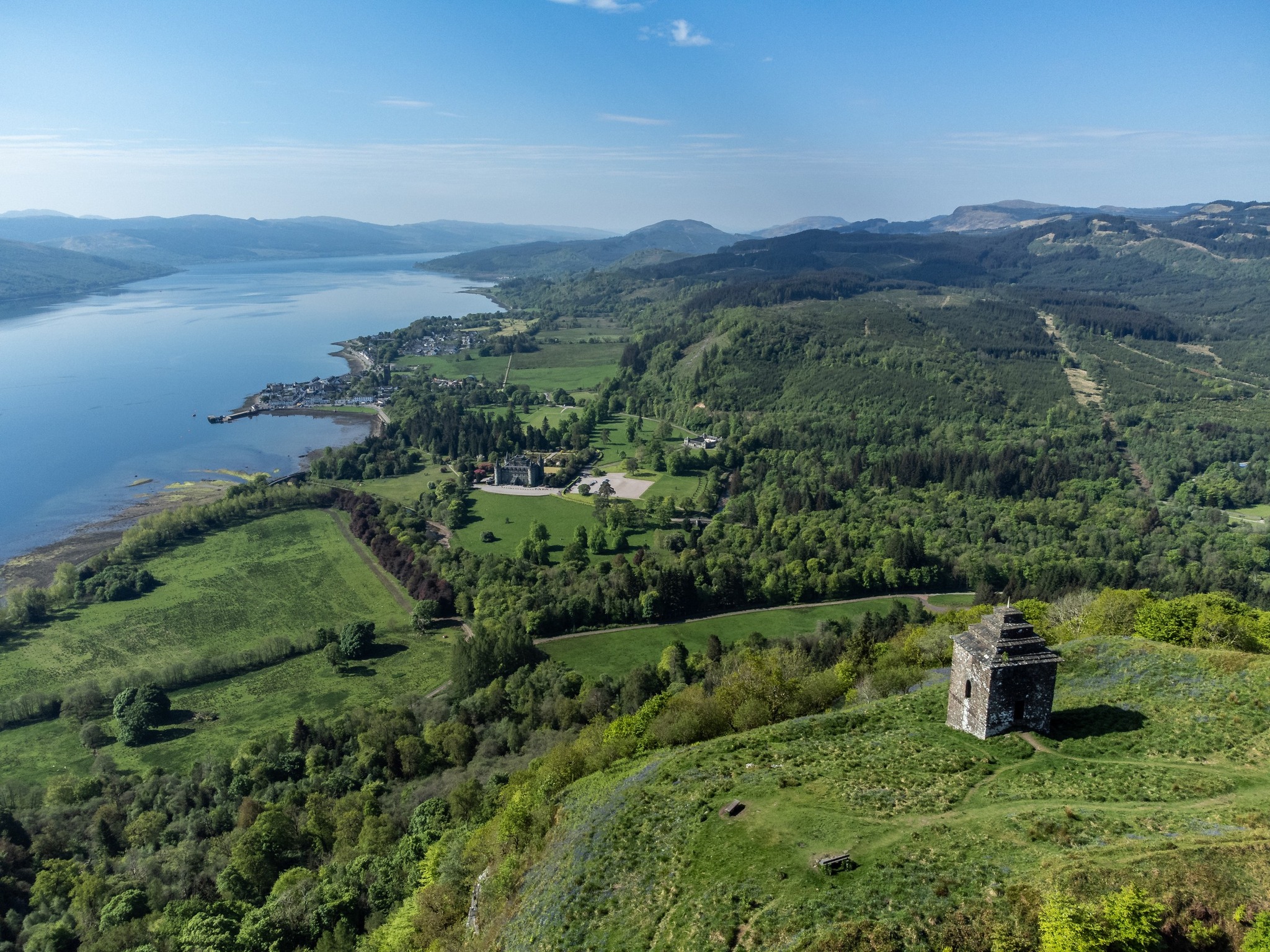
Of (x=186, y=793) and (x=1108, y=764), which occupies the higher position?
(x=1108, y=764)

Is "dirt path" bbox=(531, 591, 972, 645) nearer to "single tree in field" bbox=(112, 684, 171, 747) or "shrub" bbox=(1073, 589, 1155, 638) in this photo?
"shrub" bbox=(1073, 589, 1155, 638)

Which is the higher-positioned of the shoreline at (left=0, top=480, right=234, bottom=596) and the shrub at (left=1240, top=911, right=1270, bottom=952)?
the shrub at (left=1240, top=911, right=1270, bottom=952)

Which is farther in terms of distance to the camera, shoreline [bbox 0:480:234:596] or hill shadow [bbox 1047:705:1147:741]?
shoreline [bbox 0:480:234:596]

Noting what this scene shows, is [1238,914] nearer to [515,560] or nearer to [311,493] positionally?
[515,560]

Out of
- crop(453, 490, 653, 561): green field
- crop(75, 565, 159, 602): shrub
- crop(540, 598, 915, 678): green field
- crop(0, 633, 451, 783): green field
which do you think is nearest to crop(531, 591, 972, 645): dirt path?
crop(540, 598, 915, 678): green field

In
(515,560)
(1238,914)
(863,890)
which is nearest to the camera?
(1238,914)

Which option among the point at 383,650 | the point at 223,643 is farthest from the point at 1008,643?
the point at 223,643

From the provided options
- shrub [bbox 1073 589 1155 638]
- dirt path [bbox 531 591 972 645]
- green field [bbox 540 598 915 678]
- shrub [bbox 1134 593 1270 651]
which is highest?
shrub [bbox 1134 593 1270 651]

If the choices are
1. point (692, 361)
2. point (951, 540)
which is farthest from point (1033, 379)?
point (951, 540)
